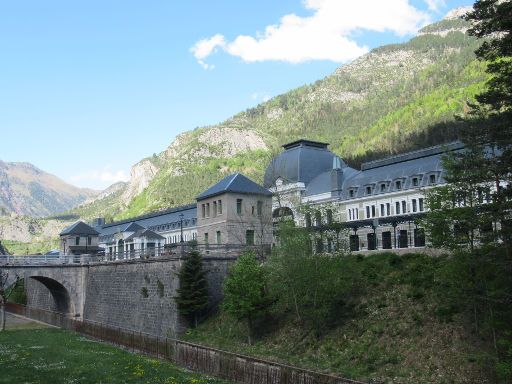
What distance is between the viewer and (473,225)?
2608 centimetres

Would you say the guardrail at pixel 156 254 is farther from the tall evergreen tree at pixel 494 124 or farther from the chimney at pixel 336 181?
the chimney at pixel 336 181

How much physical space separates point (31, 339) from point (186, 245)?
49.8 feet

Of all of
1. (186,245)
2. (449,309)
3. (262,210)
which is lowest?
(449,309)

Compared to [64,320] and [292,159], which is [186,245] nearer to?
[64,320]

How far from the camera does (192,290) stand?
48.2m

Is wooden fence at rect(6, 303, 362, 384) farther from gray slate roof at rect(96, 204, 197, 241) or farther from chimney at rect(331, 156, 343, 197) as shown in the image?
gray slate roof at rect(96, 204, 197, 241)

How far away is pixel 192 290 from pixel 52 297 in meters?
40.3

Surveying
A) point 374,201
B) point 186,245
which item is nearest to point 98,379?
point 186,245

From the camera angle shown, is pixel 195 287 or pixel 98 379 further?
pixel 195 287

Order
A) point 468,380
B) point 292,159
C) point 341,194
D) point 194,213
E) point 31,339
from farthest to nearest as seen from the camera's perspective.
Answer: point 194,213 → point 292,159 → point 341,194 → point 31,339 → point 468,380

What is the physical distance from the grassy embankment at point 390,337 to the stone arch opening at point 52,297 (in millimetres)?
31558

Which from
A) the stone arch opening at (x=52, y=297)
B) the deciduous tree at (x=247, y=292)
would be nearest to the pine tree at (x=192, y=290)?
the deciduous tree at (x=247, y=292)

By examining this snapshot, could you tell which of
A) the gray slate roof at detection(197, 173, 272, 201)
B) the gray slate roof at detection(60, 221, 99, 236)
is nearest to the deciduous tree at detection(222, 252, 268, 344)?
the gray slate roof at detection(197, 173, 272, 201)

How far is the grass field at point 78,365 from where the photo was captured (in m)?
26.3
